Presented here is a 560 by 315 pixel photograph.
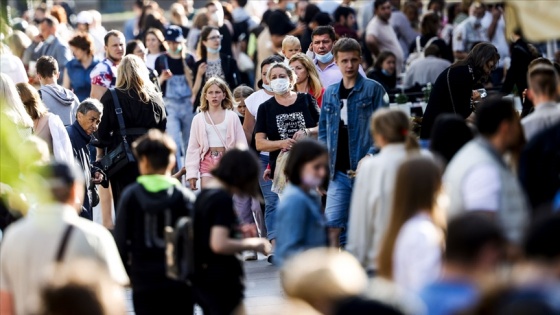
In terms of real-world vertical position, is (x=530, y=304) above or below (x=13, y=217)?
above

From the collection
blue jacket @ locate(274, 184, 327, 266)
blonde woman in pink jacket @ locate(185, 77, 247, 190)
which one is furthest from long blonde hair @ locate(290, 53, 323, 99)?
blue jacket @ locate(274, 184, 327, 266)

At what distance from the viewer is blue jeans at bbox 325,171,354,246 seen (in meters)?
11.1

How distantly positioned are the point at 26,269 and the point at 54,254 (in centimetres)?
16

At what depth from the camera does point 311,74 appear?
1327cm

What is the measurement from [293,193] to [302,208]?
11 centimetres

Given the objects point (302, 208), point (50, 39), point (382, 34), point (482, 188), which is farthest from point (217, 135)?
point (382, 34)

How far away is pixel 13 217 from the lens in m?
10.0

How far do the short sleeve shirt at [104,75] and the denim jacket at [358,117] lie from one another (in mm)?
4565

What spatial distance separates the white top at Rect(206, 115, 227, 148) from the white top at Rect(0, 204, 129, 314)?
18.1ft

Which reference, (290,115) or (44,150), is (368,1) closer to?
(290,115)

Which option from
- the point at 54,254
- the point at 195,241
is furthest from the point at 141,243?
the point at 54,254

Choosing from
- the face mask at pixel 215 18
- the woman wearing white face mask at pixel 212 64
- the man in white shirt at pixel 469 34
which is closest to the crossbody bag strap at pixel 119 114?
the woman wearing white face mask at pixel 212 64

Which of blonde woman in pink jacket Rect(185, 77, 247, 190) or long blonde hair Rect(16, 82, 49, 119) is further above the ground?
long blonde hair Rect(16, 82, 49, 119)

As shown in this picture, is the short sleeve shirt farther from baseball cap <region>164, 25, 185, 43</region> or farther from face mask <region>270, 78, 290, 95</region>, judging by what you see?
face mask <region>270, 78, 290, 95</region>
